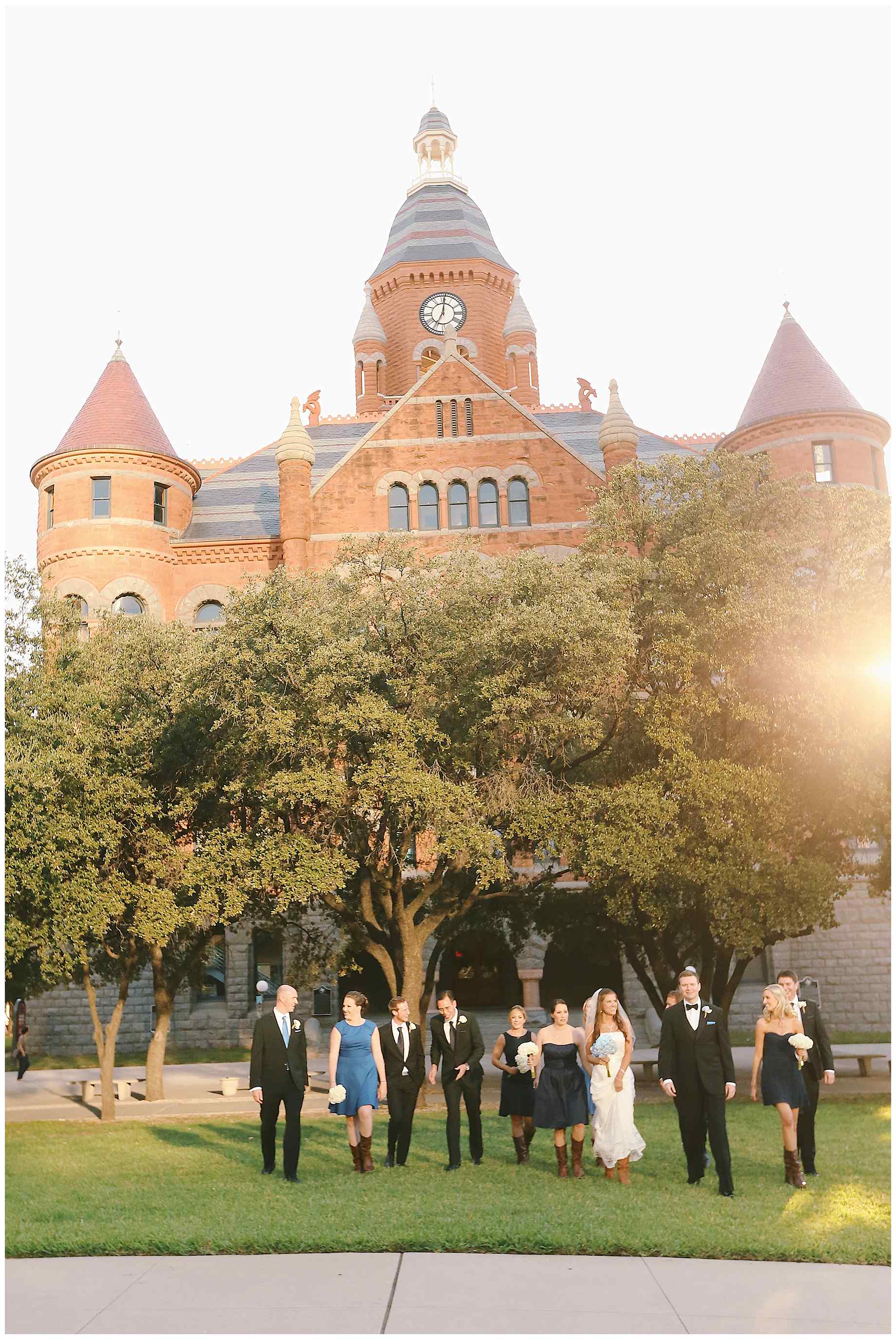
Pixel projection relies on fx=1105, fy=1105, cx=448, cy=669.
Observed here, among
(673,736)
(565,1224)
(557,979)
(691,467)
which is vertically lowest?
(557,979)

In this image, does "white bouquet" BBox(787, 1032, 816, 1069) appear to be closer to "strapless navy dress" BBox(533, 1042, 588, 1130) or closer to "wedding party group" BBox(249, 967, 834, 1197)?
"wedding party group" BBox(249, 967, 834, 1197)

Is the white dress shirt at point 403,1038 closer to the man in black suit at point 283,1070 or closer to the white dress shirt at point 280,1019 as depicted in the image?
the man in black suit at point 283,1070

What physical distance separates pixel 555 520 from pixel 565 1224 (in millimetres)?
26208

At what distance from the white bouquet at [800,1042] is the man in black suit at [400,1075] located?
11.8ft

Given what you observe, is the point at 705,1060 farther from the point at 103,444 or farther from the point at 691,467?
the point at 103,444

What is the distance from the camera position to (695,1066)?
10000 mm

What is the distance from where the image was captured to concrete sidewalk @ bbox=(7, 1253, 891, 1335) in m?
6.20

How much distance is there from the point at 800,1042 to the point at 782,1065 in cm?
37

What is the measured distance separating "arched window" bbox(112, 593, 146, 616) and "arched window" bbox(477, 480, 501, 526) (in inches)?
415

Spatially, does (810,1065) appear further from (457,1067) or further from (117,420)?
(117,420)

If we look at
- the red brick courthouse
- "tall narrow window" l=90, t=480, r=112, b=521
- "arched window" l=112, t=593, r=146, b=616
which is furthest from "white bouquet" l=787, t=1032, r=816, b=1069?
"tall narrow window" l=90, t=480, r=112, b=521

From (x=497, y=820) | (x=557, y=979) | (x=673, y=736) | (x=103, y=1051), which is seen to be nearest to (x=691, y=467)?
(x=673, y=736)

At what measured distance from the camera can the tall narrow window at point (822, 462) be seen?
33000mm

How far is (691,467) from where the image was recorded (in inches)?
797
